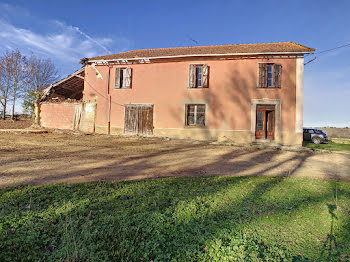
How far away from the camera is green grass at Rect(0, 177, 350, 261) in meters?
1.94

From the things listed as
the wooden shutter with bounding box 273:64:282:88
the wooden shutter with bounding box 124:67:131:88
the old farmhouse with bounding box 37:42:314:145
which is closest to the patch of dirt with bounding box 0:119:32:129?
the old farmhouse with bounding box 37:42:314:145

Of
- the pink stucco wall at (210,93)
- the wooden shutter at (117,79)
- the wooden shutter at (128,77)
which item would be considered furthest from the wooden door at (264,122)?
the wooden shutter at (117,79)

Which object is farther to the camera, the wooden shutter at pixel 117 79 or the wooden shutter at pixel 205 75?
the wooden shutter at pixel 117 79

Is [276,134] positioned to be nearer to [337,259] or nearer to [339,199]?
[339,199]

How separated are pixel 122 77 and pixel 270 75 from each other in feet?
35.9

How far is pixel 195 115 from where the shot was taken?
12875mm

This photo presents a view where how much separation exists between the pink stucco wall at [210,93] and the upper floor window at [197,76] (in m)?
0.35

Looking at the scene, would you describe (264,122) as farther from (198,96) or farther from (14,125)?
(14,125)

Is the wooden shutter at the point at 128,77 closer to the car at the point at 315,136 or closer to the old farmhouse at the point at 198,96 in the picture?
the old farmhouse at the point at 198,96

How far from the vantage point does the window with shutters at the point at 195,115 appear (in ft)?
41.9

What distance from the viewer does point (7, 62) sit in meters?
22.5

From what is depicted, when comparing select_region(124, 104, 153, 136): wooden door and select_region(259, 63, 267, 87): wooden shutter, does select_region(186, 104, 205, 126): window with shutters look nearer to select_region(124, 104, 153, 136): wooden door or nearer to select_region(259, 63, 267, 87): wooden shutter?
select_region(124, 104, 153, 136): wooden door

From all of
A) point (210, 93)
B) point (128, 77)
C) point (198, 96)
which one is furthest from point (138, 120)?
point (210, 93)

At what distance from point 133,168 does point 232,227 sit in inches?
142
